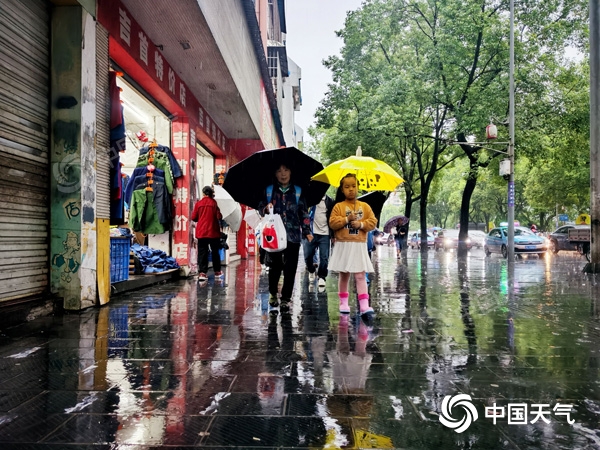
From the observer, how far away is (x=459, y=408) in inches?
112

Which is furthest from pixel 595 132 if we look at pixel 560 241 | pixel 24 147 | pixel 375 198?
pixel 560 241

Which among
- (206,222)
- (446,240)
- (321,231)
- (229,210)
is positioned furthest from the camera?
(446,240)

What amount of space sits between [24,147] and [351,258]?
407cm

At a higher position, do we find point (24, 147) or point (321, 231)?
point (24, 147)

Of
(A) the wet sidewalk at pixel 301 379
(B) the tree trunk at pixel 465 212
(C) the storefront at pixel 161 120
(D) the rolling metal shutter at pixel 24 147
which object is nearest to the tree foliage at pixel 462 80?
(B) the tree trunk at pixel 465 212

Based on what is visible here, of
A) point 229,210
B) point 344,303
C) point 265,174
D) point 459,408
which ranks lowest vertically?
point 459,408

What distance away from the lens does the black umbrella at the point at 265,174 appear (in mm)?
6195

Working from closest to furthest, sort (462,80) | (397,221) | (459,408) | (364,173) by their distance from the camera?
(459,408) → (364,173) → (397,221) → (462,80)

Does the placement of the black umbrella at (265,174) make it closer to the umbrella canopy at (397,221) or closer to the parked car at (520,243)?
the umbrella canopy at (397,221)

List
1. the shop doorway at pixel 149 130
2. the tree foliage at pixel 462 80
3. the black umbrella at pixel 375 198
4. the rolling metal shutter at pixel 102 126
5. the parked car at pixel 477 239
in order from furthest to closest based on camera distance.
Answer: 1. the parked car at pixel 477 239
2. the tree foliage at pixel 462 80
3. the shop doorway at pixel 149 130
4. the black umbrella at pixel 375 198
5. the rolling metal shutter at pixel 102 126

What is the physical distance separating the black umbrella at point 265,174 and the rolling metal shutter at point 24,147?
2307 mm

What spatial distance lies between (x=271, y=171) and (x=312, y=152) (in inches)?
1743

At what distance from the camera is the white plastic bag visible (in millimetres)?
5938

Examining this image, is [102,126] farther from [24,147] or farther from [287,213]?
[287,213]
